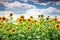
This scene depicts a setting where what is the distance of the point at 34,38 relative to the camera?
8.88 ft

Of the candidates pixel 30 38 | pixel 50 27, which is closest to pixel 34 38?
pixel 30 38

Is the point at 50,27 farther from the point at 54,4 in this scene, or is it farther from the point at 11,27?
the point at 11,27

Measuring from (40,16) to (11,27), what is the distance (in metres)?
0.46

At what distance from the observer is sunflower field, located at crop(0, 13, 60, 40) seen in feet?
8.83

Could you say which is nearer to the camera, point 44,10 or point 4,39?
point 4,39

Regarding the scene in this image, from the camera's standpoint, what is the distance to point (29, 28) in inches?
107

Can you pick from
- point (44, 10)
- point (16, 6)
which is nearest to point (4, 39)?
point (16, 6)

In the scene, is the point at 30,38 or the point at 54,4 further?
the point at 54,4

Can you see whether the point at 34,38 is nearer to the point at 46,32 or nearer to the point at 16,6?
the point at 46,32

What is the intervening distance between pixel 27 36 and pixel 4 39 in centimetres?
32

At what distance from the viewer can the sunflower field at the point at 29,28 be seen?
2.69 meters

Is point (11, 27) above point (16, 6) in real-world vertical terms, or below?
below

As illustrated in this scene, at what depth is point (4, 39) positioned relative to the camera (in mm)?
2678

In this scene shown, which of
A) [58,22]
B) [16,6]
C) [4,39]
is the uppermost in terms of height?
[16,6]
